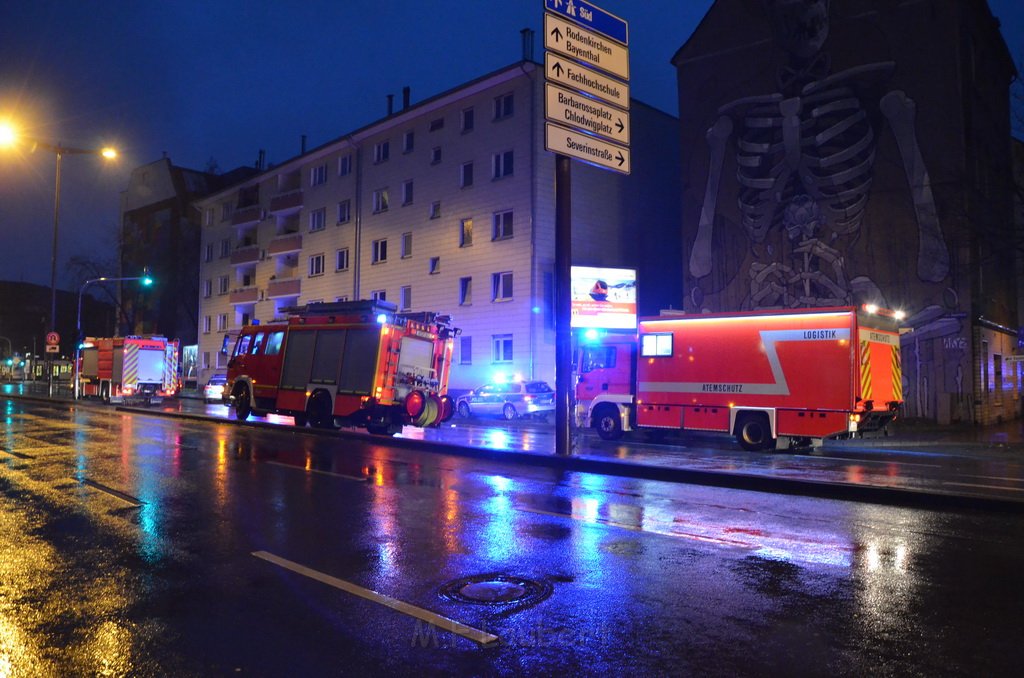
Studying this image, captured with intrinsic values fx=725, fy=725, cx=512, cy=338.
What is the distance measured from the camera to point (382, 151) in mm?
41562

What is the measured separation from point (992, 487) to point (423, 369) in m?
13.3

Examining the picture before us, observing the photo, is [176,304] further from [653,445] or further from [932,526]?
[932,526]

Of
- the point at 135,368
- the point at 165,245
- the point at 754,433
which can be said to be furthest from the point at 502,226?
the point at 165,245

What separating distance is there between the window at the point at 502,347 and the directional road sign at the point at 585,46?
65.6ft

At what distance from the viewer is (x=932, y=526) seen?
25.6 feet

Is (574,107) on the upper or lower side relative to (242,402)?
upper

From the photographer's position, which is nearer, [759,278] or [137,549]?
[137,549]

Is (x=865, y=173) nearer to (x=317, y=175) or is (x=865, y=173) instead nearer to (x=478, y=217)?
(x=478, y=217)

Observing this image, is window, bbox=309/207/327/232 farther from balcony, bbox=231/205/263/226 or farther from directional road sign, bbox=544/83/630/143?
directional road sign, bbox=544/83/630/143

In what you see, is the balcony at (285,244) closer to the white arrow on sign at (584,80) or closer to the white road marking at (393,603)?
the white arrow on sign at (584,80)

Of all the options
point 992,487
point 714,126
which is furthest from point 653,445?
point 714,126

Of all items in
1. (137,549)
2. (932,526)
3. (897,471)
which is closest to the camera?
(137,549)

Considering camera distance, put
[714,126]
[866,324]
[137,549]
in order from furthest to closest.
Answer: [714,126] < [866,324] < [137,549]

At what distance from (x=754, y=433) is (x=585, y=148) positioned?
7674 millimetres
